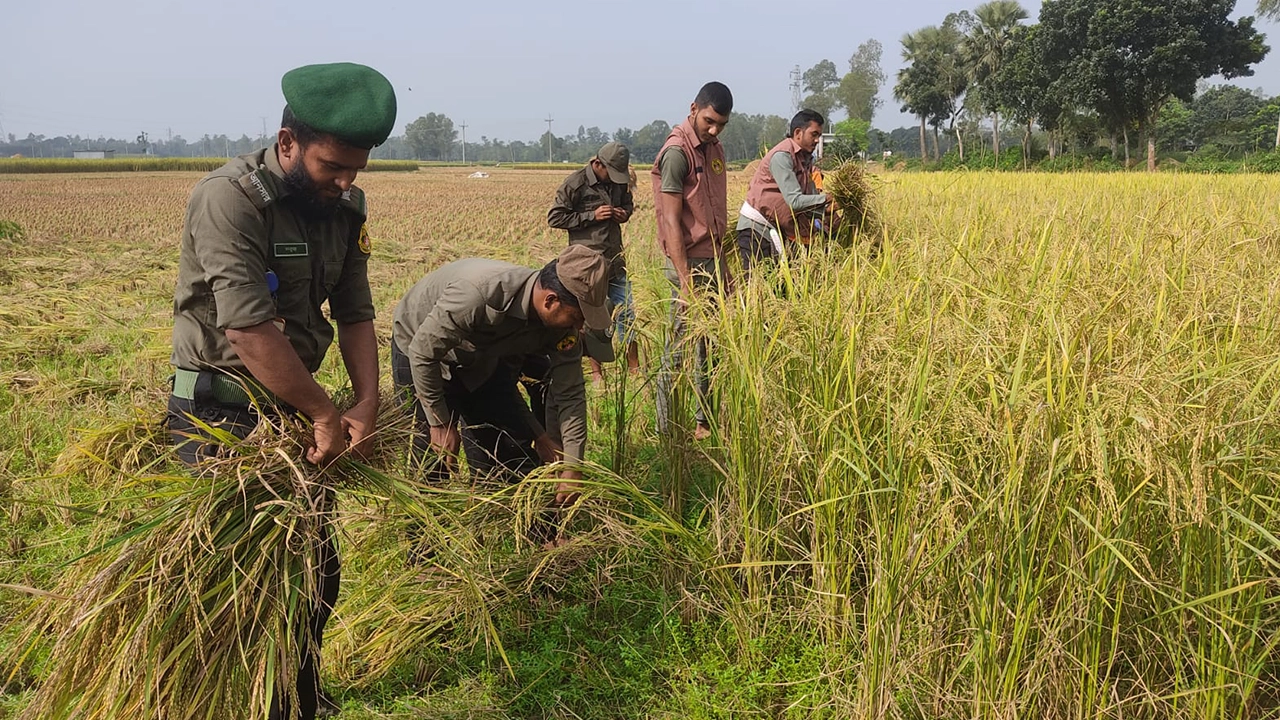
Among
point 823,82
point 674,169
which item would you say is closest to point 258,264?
point 674,169

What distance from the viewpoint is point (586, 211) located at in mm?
5102

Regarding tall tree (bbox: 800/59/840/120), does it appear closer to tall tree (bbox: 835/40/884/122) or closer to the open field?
tall tree (bbox: 835/40/884/122)

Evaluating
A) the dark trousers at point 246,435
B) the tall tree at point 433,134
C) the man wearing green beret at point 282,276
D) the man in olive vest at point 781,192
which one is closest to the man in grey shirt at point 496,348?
the man wearing green beret at point 282,276

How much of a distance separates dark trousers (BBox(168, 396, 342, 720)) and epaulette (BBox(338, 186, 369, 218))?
0.58 metres

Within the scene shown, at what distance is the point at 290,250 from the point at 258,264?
0.14 metres

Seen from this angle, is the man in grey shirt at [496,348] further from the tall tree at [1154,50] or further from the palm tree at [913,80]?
the palm tree at [913,80]

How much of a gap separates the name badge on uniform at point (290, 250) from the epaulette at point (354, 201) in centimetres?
17

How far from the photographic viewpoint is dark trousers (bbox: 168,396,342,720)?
203cm

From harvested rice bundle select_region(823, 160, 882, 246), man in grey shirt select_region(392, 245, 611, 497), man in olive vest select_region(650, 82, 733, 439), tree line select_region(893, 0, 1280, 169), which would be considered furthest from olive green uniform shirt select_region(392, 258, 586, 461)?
tree line select_region(893, 0, 1280, 169)

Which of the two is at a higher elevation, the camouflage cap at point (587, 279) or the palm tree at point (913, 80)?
the palm tree at point (913, 80)

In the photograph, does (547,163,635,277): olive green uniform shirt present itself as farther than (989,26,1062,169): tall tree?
No

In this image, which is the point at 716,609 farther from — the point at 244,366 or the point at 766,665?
the point at 244,366

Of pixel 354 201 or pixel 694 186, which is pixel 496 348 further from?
pixel 694 186

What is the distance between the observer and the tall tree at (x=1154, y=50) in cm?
2784
